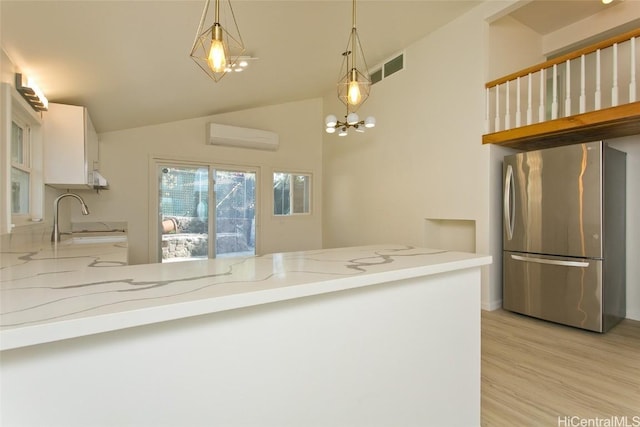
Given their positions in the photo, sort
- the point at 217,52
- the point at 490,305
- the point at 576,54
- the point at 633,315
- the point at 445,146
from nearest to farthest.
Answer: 1. the point at 217,52
2. the point at 576,54
3. the point at 633,315
4. the point at 490,305
5. the point at 445,146

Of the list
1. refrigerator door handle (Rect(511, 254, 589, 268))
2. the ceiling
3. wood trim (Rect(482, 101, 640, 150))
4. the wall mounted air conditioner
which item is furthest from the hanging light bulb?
the wall mounted air conditioner

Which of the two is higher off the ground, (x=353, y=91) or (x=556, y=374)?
(x=353, y=91)

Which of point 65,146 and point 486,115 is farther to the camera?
point 486,115

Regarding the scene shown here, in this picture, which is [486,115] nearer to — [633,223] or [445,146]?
[445,146]

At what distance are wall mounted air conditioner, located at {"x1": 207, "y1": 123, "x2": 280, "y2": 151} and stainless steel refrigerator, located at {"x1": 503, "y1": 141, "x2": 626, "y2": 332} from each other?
3.75 m

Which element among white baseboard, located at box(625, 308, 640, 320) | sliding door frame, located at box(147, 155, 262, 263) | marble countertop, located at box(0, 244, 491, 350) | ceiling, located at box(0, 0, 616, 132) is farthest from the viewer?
sliding door frame, located at box(147, 155, 262, 263)

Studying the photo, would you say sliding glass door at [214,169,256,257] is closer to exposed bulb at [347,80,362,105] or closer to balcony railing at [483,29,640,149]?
exposed bulb at [347,80,362,105]

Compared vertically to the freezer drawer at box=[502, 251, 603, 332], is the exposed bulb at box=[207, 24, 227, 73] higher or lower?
higher

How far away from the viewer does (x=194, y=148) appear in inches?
202

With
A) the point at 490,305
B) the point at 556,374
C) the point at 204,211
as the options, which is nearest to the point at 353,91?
the point at 556,374

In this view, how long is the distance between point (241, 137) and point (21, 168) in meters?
3.16

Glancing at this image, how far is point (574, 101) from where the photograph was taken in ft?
12.9

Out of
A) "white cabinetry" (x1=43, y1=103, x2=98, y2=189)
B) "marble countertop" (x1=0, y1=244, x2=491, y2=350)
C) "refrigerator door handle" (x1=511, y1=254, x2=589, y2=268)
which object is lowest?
"refrigerator door handle" (x1=511, y1=254, x2=589, y2=268)

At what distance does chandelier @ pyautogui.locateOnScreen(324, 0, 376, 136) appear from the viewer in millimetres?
2219
